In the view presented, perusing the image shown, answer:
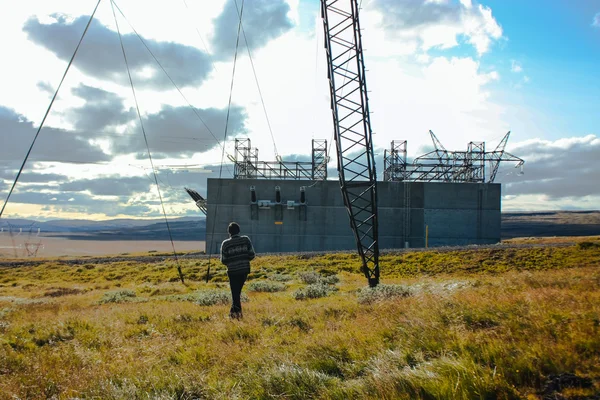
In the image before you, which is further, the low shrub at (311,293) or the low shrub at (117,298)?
the low shrub at (117,298)

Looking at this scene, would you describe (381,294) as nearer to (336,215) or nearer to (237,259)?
(237,259)

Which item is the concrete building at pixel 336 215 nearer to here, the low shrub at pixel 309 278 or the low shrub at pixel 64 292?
the low shrub at pixel 64 292

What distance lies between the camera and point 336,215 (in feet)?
161

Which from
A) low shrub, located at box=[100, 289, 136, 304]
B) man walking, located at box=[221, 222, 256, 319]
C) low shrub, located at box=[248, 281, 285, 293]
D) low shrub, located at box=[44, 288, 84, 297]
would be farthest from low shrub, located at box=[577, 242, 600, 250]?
low shrub, located at box=[44, 288, 84, 297]

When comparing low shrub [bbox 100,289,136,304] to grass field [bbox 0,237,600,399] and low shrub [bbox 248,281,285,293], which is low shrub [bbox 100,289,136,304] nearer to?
low shrub [bbox 248,281,285,293]

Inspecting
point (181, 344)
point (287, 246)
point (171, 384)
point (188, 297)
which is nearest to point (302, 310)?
point (181, 344)

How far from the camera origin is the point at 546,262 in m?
23.7

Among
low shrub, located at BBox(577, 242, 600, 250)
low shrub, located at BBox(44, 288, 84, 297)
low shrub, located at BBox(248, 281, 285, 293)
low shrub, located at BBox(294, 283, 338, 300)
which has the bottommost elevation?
low shrub, located at BBox(44, 288, 84, 297)

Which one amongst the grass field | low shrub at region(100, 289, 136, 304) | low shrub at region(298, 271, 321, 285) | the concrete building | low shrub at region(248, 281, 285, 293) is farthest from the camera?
the concrete building

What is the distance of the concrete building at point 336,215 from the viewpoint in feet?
161

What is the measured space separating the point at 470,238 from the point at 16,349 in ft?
156

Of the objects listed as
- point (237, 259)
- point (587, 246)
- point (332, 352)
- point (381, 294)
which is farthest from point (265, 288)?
point (587, 246)

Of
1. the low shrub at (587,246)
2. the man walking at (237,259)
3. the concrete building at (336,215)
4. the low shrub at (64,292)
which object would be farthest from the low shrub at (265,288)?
the concrete building at (336,215)

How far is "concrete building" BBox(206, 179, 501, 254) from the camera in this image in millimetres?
49000
